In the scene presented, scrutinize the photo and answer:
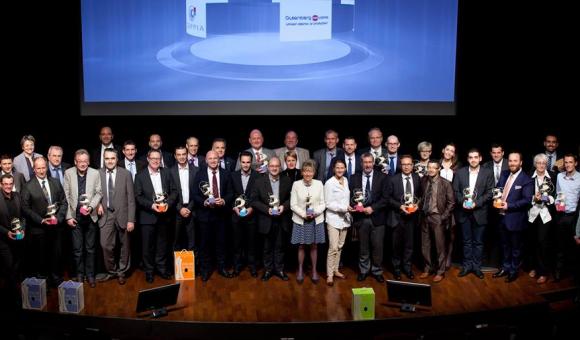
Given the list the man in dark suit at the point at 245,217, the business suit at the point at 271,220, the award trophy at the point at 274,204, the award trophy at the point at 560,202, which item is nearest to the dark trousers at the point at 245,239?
the man in dark suit at the point at 245,217

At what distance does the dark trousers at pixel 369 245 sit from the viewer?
25.7 feet

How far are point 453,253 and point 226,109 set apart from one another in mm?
3582

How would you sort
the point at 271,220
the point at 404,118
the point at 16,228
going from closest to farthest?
the point at 16,228 → the point at 271,220 → the point at 404,118

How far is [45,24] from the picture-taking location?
9305 millimetres

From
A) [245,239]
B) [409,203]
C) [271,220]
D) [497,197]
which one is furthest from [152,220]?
[497,197]

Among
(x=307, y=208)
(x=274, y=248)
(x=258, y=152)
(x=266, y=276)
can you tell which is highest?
(x=258, y=152)

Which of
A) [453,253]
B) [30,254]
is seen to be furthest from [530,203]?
[30,254]

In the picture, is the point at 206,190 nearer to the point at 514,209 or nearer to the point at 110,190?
the point at 110,190

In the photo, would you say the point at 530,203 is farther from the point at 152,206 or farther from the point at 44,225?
the point at 44,225

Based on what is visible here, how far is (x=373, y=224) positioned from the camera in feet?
25.7

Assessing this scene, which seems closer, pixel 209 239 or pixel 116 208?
pixel 116 208

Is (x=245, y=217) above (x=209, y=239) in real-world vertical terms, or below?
above

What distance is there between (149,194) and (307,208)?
70.7 inches

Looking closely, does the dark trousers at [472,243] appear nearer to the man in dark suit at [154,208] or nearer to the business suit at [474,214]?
the business suit at [474,214]
